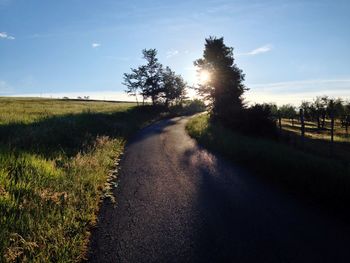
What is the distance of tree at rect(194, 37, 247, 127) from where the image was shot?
3784cm

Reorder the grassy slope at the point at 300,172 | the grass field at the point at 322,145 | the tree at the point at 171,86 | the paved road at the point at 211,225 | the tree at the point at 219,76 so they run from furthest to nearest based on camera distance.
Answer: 1. the tree at the point at 171,86
2. the tree at the point at 219,76
3. the grass field at the point at 322,145
4. the grassy slope at the point at 300,172
5. the paved road at the point at 211,225

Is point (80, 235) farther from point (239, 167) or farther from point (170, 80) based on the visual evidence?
point (170, 80)

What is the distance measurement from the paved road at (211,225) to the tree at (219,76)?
28.5m

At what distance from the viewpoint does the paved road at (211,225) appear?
207 inches

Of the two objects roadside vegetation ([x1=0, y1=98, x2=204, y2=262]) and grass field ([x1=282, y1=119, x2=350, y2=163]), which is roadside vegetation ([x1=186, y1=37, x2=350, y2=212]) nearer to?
grass field ([x1=282, y1=119, x2=350, y2=163])

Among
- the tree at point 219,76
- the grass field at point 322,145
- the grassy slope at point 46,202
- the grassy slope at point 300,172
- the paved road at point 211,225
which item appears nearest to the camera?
the grassy slope at point 46,202

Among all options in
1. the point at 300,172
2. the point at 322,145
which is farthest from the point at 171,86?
the point at 300,172

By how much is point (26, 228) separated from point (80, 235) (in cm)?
102

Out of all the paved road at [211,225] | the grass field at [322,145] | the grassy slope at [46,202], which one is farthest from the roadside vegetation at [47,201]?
the grass field at [322,145]

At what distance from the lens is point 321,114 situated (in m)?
70.8

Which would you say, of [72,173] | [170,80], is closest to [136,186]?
[72,173]

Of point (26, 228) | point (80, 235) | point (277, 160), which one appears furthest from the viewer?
point (277, 160)

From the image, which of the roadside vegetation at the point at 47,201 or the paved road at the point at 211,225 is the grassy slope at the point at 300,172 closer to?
the paved road at the point at 211,225

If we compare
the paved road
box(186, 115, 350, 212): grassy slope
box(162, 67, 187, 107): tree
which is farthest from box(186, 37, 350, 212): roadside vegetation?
box(162, 67, 187, 107): tree
